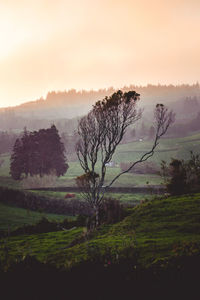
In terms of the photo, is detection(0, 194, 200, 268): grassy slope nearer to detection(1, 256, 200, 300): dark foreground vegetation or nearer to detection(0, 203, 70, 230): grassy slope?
detection(1, 256, 200, 300): dark foreground vegetation

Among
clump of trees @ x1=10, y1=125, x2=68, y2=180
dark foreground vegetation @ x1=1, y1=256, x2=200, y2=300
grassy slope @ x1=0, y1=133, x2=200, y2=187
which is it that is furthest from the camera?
grassy slope @ x1=0, y1=133, x2=200, y2=187

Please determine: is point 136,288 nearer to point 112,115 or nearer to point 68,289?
point 68,289

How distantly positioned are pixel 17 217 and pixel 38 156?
121 feet

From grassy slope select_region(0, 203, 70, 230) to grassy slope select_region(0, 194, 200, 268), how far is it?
1055 centimetres

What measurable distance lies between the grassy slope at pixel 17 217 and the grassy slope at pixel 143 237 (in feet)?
34.6

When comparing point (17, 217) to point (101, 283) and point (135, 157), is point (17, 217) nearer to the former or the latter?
point (101, 283)

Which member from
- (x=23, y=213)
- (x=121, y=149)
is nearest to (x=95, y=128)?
(x=23, y=213)

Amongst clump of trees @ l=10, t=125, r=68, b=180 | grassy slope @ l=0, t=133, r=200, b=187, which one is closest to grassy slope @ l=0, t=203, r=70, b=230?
grassy slope @ l=0, t=133, r=200, b=187

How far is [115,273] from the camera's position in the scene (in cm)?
813

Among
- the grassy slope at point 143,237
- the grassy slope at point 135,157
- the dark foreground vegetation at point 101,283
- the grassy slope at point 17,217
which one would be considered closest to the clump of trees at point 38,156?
the grassy slope at point 135,157

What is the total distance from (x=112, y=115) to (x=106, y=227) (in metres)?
11.7

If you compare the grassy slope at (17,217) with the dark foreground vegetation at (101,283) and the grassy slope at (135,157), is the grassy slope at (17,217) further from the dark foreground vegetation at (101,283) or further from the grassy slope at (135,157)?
the dark foreground vegetation at (101,283)

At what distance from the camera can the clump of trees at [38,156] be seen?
78.1 metres

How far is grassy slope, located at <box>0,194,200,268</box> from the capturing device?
51.9ft
